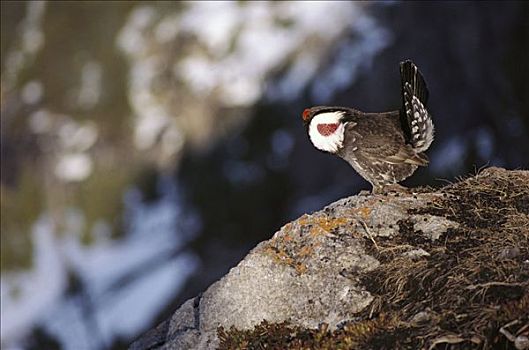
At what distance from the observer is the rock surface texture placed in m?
4.21

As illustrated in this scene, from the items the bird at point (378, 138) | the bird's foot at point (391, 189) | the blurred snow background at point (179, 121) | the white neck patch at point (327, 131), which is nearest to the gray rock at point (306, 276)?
the bird's foot at point (391, 189)

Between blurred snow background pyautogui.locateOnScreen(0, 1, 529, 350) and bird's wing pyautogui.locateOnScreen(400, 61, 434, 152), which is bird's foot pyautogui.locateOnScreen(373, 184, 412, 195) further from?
blurred snow background pyautogui.locateOnScreen(0, 1, 529, 350)

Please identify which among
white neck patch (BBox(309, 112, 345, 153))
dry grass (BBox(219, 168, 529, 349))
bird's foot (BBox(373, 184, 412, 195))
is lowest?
dry grass (BBox(219, 168, 529, 349))

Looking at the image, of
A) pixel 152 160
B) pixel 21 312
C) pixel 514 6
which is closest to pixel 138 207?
pixel 152 160

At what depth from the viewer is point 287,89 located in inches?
749

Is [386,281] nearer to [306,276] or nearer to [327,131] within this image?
[306,276]

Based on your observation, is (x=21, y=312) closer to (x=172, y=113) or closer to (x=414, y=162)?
(x=172, y=113)

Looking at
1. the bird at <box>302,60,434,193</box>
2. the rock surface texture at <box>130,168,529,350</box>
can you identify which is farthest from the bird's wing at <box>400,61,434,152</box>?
the rock surface texture at <box>130,168,529,350</box>

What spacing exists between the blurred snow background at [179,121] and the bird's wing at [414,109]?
9815 mm

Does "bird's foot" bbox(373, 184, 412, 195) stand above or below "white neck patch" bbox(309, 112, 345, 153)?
below

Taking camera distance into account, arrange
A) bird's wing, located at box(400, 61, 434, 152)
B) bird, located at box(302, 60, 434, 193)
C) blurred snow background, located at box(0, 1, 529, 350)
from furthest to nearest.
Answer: blurred snow background, located at box(0, 1, 529, 350) → bird, located at box(302, 60, 434, 193) → bird's wing, located at box(400, 61, 434, 152)

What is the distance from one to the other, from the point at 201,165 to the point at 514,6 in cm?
809

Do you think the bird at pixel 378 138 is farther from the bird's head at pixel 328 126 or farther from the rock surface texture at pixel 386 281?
the rock surface texture at pixel 386 281

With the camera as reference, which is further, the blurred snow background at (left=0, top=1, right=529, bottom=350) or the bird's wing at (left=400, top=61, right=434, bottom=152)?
the blurred snow background at (left=0, top=1, right=529, bottom=350)
